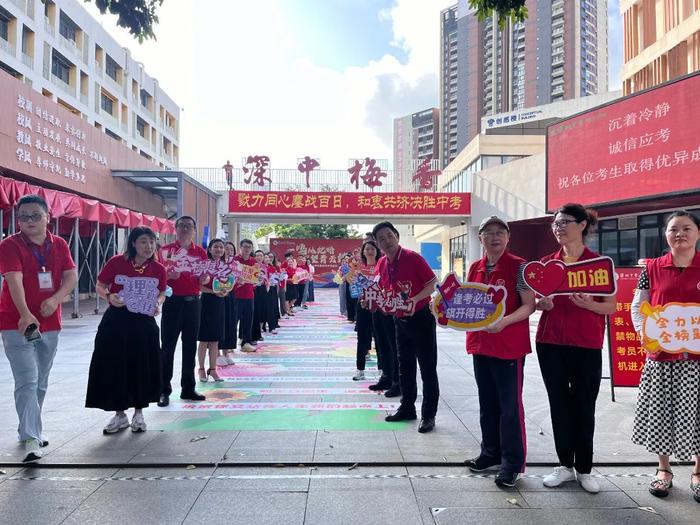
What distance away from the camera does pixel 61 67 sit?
27.5m

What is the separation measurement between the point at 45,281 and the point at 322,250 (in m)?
27.1

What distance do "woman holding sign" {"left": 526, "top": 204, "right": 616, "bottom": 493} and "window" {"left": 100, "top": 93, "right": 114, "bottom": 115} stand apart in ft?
112

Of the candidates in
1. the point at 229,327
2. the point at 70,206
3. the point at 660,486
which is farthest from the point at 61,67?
the point at 660,486

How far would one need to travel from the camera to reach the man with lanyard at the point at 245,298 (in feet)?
24.8

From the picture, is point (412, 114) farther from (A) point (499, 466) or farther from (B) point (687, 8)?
(A) point (499, 466)

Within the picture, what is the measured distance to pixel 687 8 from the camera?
16.3 metres

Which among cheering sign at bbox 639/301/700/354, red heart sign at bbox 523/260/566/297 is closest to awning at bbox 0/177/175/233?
red heart sign at bbox 523/260/566/297

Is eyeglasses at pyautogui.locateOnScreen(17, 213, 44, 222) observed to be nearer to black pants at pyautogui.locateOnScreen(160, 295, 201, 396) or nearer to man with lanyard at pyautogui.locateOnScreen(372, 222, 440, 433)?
black pants at pyautogui.locateOnScreen(160, 295, 201, 396)

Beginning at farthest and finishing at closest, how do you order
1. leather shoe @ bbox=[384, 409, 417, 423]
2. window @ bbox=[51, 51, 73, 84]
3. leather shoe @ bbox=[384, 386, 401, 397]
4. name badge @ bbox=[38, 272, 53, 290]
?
window @ bbox=[51, 51, 73, 84] < leather shoe @ bbox=[384, 386, 401, 397] < leather shoe @ bbox=[384, 409, 417, 423] < name badge @ bbox=[38, 272, 53, 290]

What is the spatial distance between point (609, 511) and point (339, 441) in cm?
182

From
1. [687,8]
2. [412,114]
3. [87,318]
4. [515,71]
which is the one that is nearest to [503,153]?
[687,8]

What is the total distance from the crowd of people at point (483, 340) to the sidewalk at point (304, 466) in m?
0.18

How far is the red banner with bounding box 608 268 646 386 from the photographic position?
4.91m

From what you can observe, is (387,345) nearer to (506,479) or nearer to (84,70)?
(506,479)
